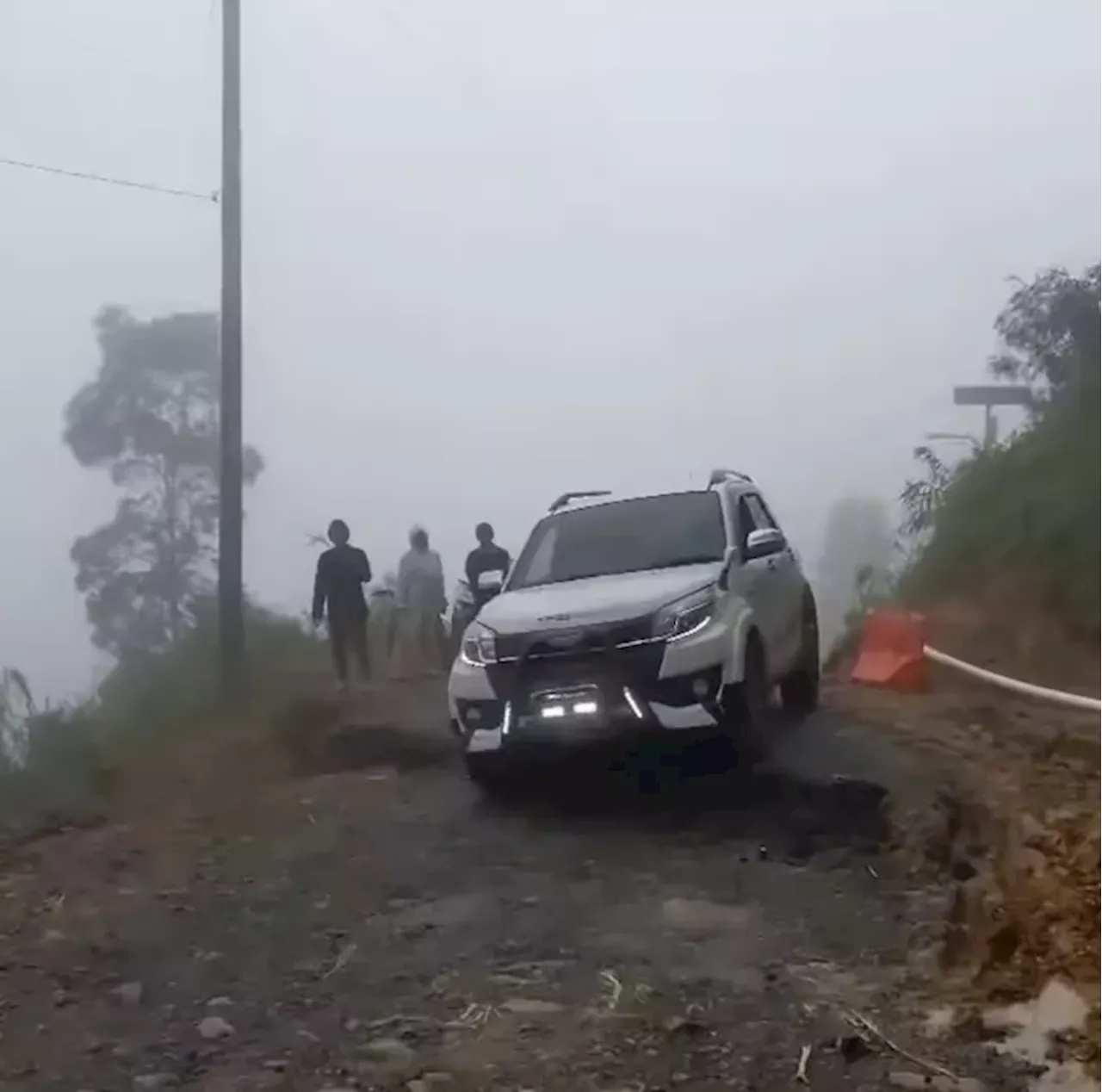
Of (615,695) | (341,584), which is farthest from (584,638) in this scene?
(341,584)

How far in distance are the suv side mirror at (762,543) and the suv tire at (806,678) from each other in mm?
1015

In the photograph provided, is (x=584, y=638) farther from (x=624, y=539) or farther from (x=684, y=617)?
(x=624, y=539)

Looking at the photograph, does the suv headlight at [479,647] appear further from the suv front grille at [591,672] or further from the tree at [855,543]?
the tree at [855,543]

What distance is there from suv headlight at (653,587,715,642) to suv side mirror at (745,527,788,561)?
82 centimetres

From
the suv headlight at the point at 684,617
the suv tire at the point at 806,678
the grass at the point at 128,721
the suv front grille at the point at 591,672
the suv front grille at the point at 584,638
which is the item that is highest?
the suv headlight at the point at 684,617

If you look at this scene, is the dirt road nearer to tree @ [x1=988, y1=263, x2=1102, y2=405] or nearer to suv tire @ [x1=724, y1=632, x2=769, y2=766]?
suv tire @ [x1=724, y1=632, x2=769, y2=766]

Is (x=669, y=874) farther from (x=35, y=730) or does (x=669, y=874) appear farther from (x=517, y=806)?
(x=35, y=730)

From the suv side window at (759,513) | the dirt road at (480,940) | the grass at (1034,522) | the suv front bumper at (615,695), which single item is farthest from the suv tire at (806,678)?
the grass at (1034,522)

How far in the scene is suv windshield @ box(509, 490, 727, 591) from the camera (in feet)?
29.0

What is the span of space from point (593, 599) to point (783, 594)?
198 cm

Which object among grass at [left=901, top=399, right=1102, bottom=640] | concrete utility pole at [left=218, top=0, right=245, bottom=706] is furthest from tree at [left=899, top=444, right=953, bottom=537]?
concrete utility pole at [left=218, top=0, right=245, bottom=706]

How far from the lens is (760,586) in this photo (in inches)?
355

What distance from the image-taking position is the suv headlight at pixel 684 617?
780 cm

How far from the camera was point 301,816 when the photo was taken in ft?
28.3
